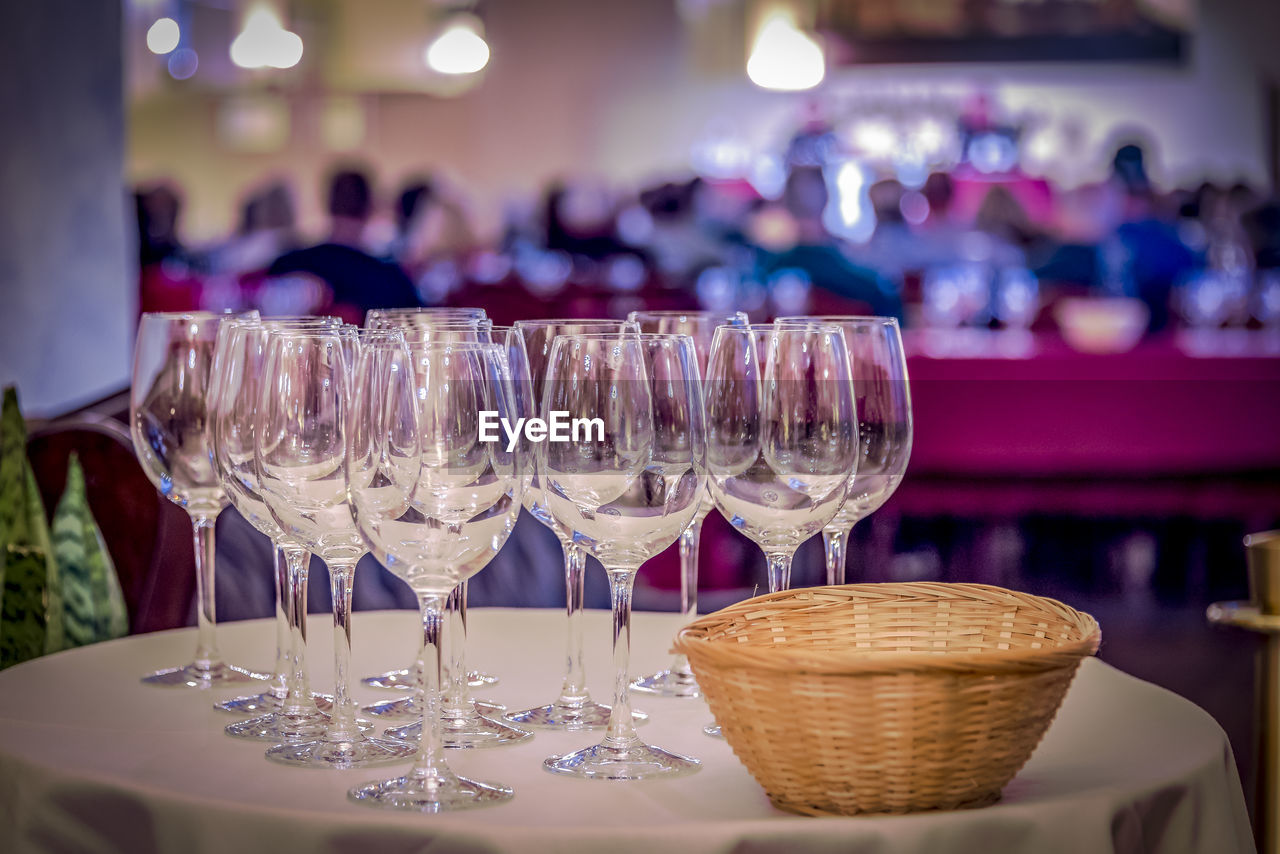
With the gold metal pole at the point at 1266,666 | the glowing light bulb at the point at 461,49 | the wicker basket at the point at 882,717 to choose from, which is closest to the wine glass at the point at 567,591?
the wicker basket at the point at 882,717

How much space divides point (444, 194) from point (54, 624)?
6.52 meters

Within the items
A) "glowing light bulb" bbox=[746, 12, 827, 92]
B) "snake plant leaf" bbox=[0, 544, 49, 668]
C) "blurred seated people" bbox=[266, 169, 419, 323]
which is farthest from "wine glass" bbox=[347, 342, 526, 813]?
"glowing light bulb" bbox=[746, 12, 827, 92]

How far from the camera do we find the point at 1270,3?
7703mm

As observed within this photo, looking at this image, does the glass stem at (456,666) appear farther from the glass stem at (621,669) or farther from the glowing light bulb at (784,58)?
the glowing light bulb at (784,58)

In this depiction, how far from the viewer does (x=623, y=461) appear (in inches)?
35.0

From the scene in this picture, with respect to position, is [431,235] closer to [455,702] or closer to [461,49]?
[461,49]

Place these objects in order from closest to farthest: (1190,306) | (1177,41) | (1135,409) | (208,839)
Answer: (208,839), (1135,409), (1190,306), (1177,41)

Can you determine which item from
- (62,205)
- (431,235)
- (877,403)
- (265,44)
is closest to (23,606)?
(877,403)

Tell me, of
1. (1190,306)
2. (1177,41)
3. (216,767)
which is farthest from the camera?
(1177,41)

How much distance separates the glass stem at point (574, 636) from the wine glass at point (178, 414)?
Result: 0.28 m

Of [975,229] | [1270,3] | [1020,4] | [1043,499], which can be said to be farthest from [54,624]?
[1270,3]

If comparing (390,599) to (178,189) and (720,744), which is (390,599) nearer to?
(720,744)

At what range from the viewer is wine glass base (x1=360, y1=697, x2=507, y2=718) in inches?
42.1

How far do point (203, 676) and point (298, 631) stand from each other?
20cm
